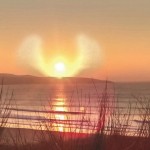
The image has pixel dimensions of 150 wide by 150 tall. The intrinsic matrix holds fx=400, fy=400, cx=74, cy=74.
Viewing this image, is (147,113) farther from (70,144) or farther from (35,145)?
(35,145)

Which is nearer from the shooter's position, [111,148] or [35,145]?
[111,148]

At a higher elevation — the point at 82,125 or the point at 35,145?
the point at 82,125

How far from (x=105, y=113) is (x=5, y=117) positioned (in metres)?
1.91

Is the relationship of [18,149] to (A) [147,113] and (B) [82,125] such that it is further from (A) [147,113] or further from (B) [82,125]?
(A) [147,113]

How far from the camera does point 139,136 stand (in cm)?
462

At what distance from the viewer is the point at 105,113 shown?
4395 millimetres

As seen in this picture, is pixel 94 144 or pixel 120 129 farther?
pixel 120 129

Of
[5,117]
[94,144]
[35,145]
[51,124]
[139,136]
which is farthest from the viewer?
[5,117]

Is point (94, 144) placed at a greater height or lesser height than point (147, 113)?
lesser

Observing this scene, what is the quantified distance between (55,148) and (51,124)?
1.54 ft

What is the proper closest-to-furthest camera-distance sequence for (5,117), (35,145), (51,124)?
(51,124) < (35,145) < (5,117)

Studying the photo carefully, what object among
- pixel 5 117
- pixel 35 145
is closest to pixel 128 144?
pixel 35 145

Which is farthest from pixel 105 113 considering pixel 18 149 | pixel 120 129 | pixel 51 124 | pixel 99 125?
pixel 18 149

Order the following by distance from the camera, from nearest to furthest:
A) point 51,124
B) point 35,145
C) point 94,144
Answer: point 94,144 → point 51,124 → point 35,145
